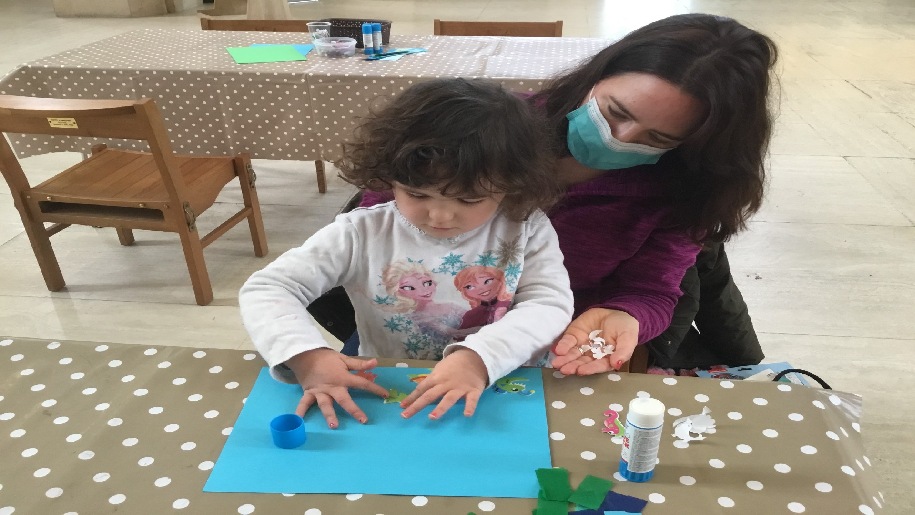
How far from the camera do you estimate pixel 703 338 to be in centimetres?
152

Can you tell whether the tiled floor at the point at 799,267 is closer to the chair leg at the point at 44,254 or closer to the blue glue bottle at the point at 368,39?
the chair leg at the point at 44,254

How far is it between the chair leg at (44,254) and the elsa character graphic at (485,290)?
70.1 inches

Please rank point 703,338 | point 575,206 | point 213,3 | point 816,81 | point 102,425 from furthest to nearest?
point 213,3, point 816,81, point 703,338, point 575,206, point 102,425

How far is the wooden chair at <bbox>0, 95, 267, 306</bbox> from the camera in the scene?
1799 mm

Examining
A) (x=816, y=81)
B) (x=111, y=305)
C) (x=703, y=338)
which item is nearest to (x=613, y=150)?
(x=703, y=338)

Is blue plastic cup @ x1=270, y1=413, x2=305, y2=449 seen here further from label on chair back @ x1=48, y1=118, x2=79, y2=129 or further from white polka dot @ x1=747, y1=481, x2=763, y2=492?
label on chair back @ x1=48, y1=118, x2=79, y2=129

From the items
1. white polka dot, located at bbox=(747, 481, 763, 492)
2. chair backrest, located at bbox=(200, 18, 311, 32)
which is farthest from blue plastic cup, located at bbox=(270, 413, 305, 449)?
chair backrest, located at bbox=(200, 18, 311, 32)

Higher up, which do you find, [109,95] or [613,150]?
[613,150]

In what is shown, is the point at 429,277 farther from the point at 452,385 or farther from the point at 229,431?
the point at 229,431

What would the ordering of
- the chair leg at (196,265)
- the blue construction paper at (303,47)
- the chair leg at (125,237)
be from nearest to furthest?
the chair leg at (196,265), the blue construction paper at (303,47), the chair leg at (125,237)

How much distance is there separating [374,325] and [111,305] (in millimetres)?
1544

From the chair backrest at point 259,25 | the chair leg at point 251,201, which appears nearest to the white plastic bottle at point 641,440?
the chair leg at point 251,201

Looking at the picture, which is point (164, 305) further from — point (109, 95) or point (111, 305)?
point (109, 95)

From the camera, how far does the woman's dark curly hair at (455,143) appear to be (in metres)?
0.84
